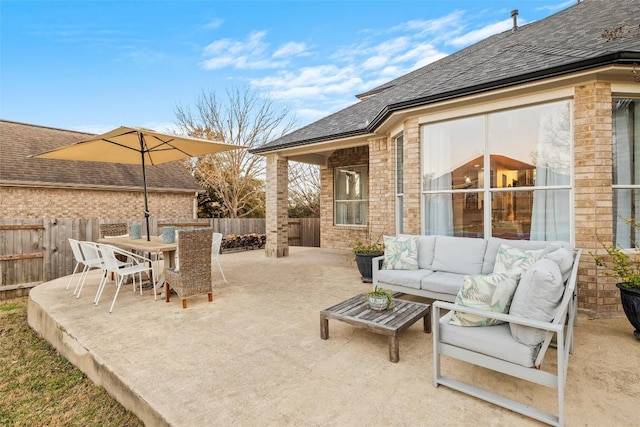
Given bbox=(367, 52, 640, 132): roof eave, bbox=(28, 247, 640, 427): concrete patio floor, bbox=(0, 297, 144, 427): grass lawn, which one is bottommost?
bbox=(0, 297, 144, 427): grass lawn

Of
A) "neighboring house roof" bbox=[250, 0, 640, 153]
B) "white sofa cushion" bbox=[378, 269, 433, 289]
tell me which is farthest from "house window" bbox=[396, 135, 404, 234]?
"white sofa cushion" bbox=[378, 269, 433, 289]

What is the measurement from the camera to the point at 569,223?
4.33 m

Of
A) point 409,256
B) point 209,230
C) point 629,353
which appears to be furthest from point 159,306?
point 629,353

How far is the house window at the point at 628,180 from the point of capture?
4219 mm

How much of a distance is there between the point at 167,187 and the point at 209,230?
9.80 meters

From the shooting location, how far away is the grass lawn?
2.62 metres

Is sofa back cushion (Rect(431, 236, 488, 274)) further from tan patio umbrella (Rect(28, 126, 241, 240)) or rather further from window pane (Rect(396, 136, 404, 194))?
tan patio umbrella (Rect(28, 126, 241, 240))

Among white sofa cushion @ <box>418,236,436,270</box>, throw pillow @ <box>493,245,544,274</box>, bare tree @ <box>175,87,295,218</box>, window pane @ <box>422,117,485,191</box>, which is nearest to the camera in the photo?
throw pillow @ <box>493,245,544,274</box>

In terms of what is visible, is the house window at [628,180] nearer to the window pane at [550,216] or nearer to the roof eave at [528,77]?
the window pane at [550,216]

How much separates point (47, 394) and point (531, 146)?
274 inches

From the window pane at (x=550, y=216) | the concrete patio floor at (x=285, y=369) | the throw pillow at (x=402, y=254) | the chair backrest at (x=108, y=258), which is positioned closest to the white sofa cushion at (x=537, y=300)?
the concrete patio floor at (x=285, y=369)

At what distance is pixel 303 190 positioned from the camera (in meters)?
17.1

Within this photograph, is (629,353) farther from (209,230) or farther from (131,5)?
(131,5)

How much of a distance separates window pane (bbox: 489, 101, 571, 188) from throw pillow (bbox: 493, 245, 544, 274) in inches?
56.8
